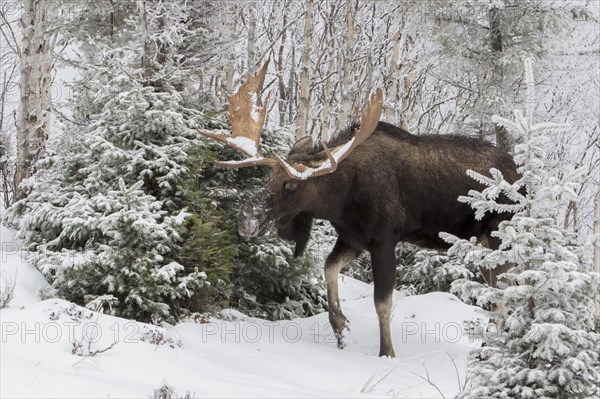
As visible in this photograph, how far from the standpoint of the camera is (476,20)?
1012cm

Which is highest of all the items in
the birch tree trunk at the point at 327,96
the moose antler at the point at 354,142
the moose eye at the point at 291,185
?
the birch tree trunk at the point at 327,96

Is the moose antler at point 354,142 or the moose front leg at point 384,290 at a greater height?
the moose antler at point 354,142

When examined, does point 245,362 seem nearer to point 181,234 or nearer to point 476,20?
point 181,234

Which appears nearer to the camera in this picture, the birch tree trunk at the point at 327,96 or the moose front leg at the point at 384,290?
the moose front leg at the point at 384,290

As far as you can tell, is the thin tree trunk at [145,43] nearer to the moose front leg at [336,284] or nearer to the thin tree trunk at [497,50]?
the moose front leg at [336,284]

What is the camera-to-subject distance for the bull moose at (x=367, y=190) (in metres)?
7.00

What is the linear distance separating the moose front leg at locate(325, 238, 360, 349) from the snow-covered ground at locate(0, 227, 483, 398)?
153 mm

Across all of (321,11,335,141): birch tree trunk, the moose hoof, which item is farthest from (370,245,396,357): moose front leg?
(321,11,335,141): birch tree trunk

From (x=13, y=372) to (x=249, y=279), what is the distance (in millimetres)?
4466

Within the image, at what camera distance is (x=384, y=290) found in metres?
7.14

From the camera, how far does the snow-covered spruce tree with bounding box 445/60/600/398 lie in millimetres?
3523

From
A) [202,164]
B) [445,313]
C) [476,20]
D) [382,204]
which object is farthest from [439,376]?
[476,20]

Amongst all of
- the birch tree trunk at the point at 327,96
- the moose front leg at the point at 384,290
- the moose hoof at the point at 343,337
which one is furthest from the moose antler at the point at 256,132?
the birch tree trunk at the point at 327,96

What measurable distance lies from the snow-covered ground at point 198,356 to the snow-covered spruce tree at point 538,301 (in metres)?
0.26
